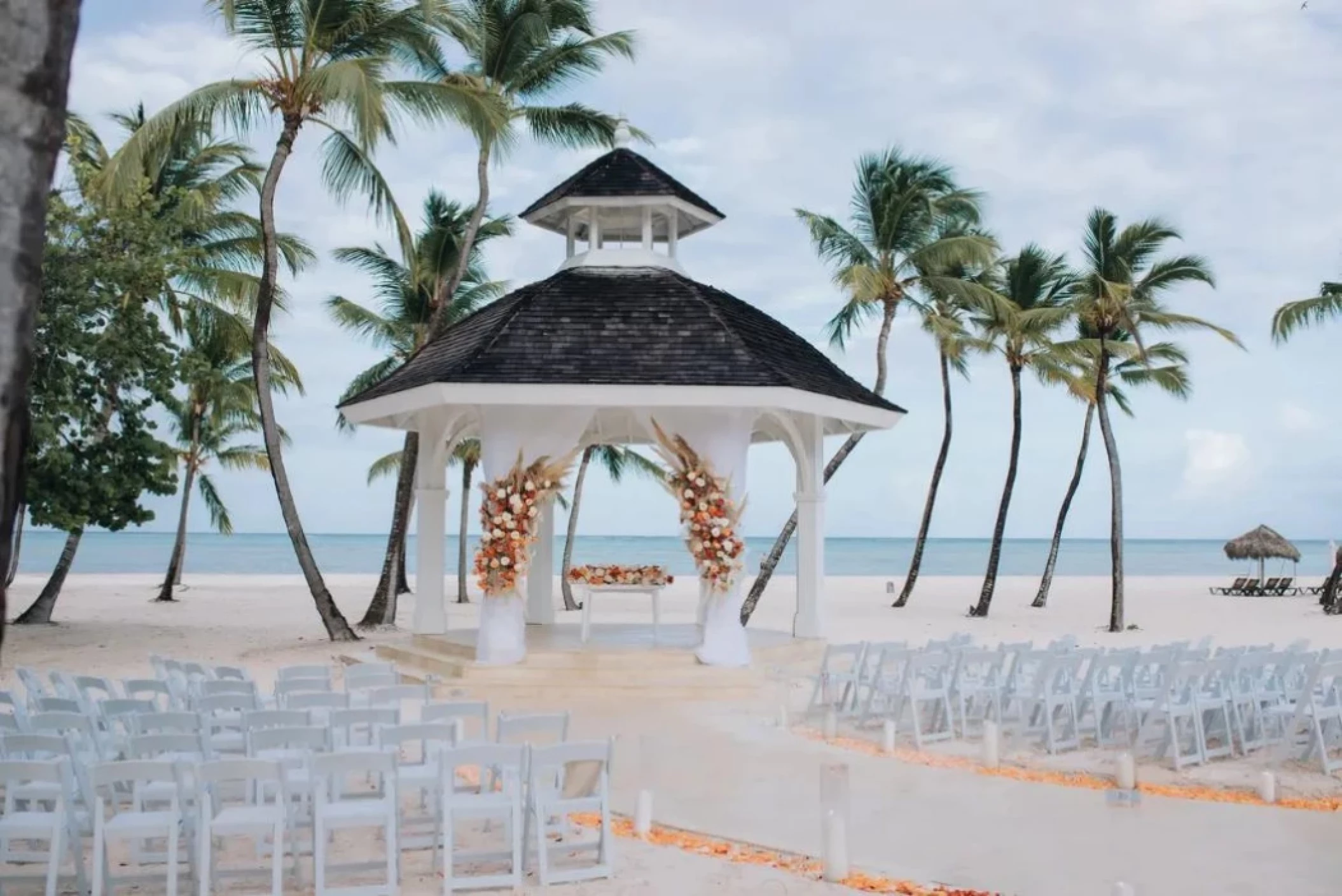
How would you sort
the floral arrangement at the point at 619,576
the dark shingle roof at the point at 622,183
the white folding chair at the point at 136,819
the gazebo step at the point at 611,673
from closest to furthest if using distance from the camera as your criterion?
the white folding chair at the point at 136,819, the gazebo step at the point at 611,673, the floral arrangement at the point at 619,576, the dark shingle roof at the point at 622,183

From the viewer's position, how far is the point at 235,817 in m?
6.71

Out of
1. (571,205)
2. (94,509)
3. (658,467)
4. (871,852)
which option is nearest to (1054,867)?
(871,852)

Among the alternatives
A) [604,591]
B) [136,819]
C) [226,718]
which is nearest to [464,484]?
[604,591]

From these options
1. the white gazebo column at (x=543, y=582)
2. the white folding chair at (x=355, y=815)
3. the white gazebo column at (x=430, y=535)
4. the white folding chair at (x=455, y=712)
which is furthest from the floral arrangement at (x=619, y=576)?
the white folding chair at (x=355, y=815)

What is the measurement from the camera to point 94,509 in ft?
64.7

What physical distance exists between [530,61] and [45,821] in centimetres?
1916

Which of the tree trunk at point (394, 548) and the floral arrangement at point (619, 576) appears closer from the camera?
the floral arrangement at point (619, 576)

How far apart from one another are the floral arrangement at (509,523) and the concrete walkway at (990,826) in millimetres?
3942

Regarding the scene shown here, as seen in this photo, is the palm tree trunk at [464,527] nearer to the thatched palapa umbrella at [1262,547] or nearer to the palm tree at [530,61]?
the palm tree at [530,61]

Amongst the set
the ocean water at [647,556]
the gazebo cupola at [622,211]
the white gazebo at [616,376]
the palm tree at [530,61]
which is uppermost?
the palm tree at [530,61]

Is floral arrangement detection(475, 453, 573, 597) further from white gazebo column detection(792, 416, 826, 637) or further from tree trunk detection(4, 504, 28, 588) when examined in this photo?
tree trunk detection(4, 504, 28, 588)

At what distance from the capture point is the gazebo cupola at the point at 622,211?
54.6 ft

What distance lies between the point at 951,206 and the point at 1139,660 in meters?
17.0

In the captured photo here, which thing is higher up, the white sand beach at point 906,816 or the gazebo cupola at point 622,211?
the gazebo cupola at point 622,211
